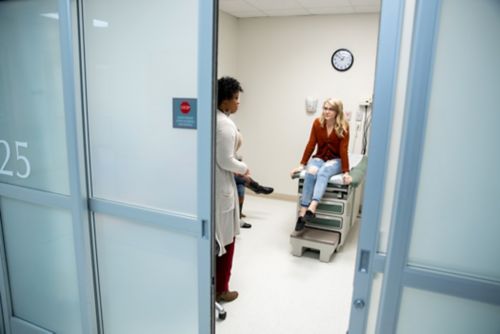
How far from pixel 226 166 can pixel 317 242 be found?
1441 mm

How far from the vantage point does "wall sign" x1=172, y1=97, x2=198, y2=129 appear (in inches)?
56.7

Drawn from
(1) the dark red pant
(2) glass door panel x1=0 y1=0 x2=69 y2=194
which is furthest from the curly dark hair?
(1) the dark red pant

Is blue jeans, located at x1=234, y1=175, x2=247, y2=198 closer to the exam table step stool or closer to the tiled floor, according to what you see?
the tiled floor

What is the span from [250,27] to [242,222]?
2548 mm

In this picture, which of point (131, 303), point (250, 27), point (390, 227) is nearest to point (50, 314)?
point (131, 303)

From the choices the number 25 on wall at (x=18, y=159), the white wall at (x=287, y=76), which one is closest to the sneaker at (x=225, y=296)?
the number 25 on wall at (x=18, y=159)

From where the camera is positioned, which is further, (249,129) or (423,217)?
(249,129)

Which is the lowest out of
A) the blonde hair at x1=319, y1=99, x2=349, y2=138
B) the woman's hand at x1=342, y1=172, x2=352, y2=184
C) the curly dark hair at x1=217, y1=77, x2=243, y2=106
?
the woman's hand at x1=342, y1=172, x2=352, y2=184

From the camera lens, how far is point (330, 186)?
330cm

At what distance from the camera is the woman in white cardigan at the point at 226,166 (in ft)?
6.97

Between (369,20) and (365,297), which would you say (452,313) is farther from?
(369,20)

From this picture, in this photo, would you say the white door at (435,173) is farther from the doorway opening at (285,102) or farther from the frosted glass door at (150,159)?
the doorway opening at (285,102)

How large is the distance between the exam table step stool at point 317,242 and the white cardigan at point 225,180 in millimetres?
1058

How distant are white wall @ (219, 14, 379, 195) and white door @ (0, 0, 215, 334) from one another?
9.58 feet
